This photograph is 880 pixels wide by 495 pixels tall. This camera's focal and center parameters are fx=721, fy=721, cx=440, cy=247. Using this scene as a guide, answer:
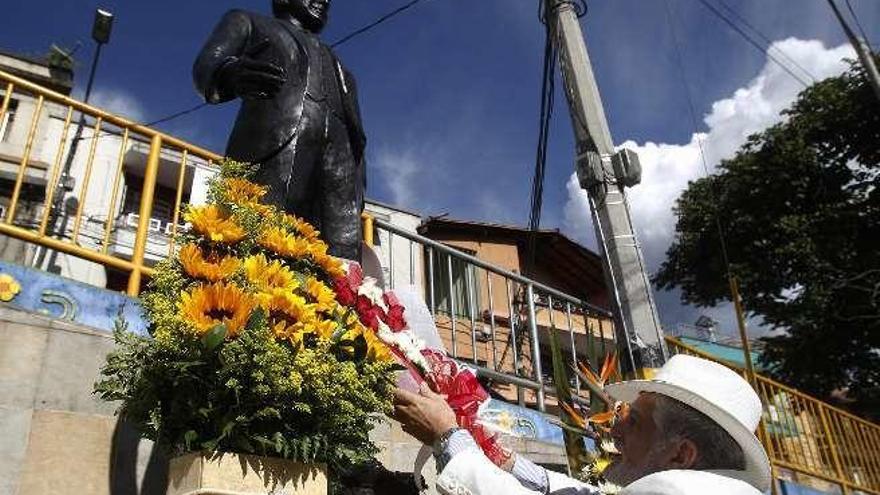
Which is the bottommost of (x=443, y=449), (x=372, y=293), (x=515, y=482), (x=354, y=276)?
(x=515, y=482)

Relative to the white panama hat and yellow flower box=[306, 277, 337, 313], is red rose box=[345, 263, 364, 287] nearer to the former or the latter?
yellow flower box=[306, 277, 337, 313]

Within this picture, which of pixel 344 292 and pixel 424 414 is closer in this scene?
pixel 424 414

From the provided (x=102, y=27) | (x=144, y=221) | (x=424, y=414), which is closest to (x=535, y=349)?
(x=144, y=221)

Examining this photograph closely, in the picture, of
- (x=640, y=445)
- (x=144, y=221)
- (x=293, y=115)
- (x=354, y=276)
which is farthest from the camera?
(x=144, y=221)

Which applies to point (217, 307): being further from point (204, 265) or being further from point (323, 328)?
point (323, 328)

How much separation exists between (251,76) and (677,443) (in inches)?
92.3

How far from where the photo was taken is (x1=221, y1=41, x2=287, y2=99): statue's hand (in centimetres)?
322

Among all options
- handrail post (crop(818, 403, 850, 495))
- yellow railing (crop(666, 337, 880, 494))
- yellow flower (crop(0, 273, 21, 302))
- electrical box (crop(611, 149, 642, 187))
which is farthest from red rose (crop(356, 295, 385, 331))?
handrail post (crop(818, 403, 850, 495))

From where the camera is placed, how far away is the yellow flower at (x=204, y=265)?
7.16 feet

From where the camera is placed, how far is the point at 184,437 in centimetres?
198

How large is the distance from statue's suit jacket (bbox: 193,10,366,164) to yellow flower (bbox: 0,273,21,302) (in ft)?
3.60

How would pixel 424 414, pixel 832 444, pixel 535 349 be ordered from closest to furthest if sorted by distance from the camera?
1. pixel 424 414
2. pixel 535 349
3. pixel 832 444

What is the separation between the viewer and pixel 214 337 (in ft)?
6.40

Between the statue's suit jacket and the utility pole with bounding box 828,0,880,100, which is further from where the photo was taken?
the utility pole with bounding box 828,0,880,100
